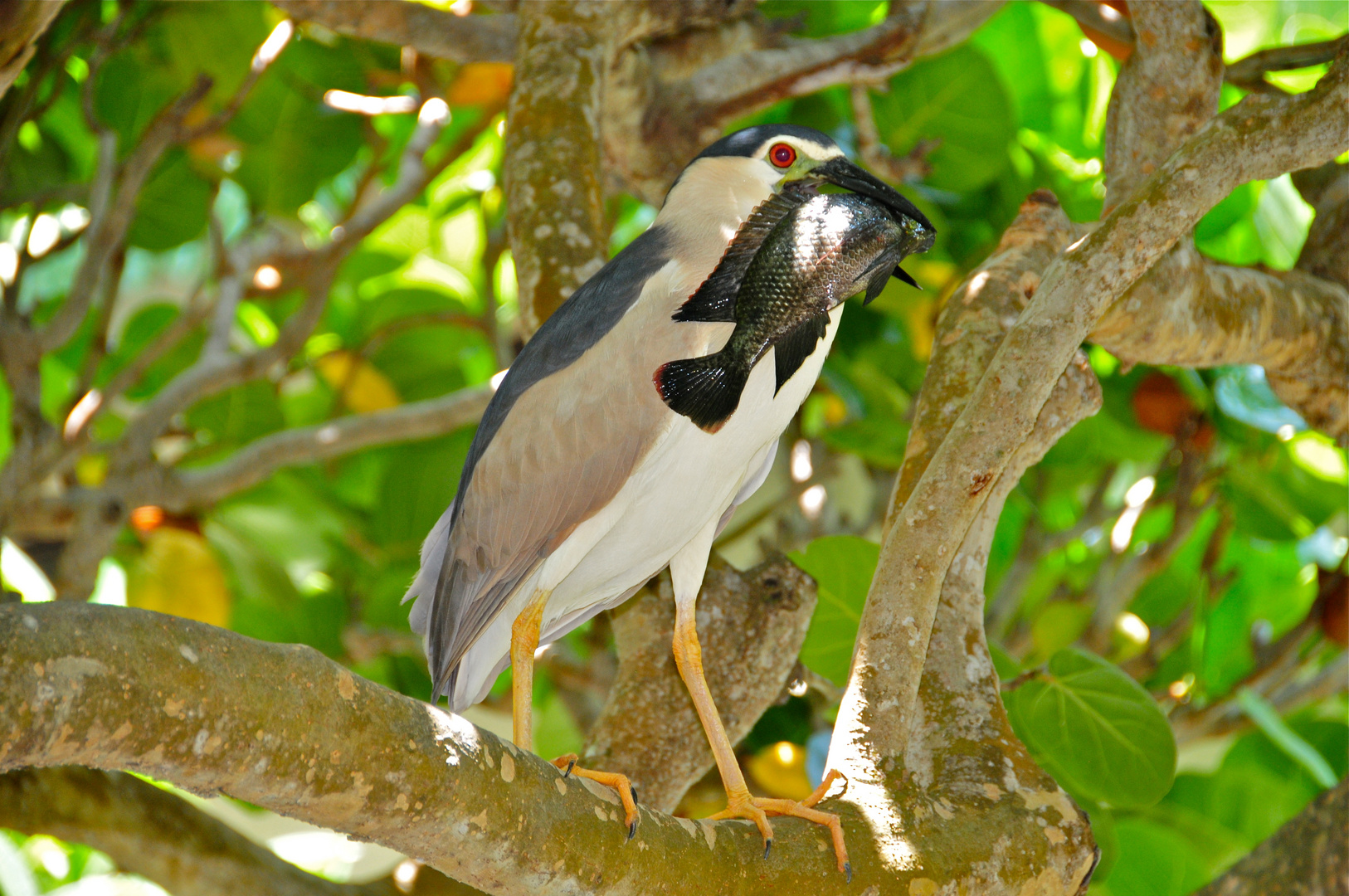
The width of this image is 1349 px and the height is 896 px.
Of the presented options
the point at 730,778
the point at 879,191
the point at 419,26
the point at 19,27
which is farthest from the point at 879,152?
the point at 19,27

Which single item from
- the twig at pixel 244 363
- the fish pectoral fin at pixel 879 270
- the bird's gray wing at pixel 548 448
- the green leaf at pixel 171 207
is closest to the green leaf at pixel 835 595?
the bird's gray wing at pixel 548 448

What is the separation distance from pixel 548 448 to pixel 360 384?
6.94 ft

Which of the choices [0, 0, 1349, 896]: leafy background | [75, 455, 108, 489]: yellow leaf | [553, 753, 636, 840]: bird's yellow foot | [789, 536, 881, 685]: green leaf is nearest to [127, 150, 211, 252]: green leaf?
[0, 0, 1349, 896]: leafy background

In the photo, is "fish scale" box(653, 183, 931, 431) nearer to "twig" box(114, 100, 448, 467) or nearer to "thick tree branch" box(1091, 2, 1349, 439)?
"thick tree branch" box(1091, 2, 1349, 439)

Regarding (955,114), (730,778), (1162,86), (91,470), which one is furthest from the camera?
(91,470)

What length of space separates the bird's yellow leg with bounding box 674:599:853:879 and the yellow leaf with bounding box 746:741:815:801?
38.7 inches

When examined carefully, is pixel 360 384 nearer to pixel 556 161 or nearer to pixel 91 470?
pixel 91 470

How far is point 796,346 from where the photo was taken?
1403 mm

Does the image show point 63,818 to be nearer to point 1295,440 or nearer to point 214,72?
point 214,72

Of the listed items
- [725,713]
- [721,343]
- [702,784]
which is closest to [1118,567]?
[702,784]

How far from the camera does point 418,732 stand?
1043 mm

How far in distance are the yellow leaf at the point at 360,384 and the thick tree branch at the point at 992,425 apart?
94.1 inches

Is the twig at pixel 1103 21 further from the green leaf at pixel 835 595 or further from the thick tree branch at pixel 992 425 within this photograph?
the green leaf at pixel 835 595

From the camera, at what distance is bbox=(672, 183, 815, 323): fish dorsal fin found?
1.35 m
